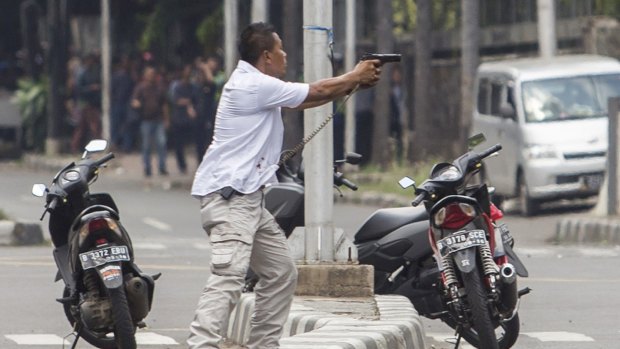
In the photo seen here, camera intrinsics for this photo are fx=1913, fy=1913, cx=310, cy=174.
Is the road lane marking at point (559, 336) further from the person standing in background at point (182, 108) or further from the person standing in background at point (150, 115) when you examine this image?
the person standing in background at point (182, 108)

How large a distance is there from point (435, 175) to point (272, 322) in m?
1.40

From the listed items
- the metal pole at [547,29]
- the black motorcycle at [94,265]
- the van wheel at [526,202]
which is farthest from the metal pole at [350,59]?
the black motorcycle at [94,265]

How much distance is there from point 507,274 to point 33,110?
27.4 meters

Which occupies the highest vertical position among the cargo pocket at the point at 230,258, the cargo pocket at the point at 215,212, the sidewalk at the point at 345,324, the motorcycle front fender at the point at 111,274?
the cargo pocket at the point at 215,212

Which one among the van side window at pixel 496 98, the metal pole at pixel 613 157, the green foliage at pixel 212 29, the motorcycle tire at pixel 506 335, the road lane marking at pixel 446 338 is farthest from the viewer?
the green foliage at pixel 212 29

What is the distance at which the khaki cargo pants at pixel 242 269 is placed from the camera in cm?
841

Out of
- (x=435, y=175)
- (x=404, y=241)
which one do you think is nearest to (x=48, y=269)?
(x=404, y=241)

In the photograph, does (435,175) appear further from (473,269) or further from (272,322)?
(272,322)

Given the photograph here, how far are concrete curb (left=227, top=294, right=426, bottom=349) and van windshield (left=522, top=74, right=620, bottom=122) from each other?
1175 centimetres

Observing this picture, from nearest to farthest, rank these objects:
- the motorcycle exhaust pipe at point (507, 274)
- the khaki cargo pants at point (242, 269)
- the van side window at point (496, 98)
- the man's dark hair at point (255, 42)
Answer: the khaki cargo pants at point (242, 269) → the man's dark hair at point (255, 42) → the motorcycle exhaust pipe at point (507, 274) → the van side window at point (496, 98)

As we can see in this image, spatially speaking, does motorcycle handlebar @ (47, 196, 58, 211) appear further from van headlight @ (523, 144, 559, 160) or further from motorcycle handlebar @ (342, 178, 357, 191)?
van headlight @ (523, 144, 559, 160)

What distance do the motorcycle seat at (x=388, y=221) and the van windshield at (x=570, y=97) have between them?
11010 mm

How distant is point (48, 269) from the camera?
1527 centimetres

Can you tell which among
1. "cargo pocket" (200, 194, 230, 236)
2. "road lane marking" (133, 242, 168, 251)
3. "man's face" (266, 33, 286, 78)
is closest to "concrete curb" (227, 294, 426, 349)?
"cargo pocket" (200, 194, 230, 236)
